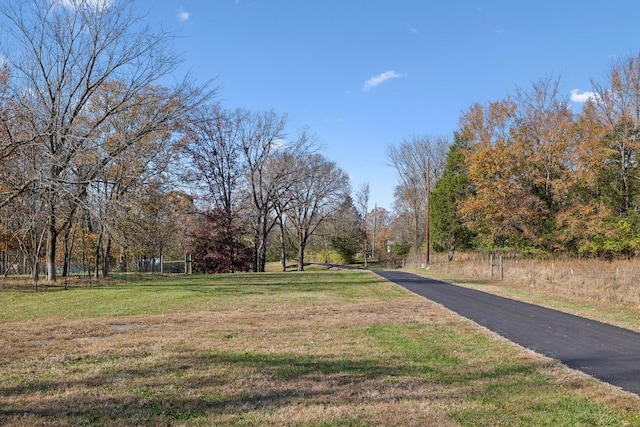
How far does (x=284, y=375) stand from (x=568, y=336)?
5.57 metres

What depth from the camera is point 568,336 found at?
26.1 feet

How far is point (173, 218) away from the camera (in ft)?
113

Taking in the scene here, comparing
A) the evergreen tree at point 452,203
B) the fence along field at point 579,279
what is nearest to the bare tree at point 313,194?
the evergreen tree at point 452,203

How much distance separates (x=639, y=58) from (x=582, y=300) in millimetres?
19696

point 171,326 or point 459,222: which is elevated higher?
point 459,222

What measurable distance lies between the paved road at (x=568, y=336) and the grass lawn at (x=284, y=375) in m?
0.44

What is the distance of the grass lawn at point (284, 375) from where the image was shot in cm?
408

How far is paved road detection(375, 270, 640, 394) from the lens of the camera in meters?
5.80

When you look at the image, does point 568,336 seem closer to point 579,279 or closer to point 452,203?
point 579,279

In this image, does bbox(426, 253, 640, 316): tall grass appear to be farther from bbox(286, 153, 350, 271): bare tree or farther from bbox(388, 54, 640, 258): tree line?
bbox(286, 153, 350, 271): bare tree

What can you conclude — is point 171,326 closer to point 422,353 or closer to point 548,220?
point 422,353

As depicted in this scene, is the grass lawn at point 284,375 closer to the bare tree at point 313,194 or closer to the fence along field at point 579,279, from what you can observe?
the fence along field at point 579,279

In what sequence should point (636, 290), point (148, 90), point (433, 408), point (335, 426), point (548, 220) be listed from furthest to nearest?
point (548, 220) → point (148, 90) → point (636, 290) → point (433, 408) → point (335, 426)

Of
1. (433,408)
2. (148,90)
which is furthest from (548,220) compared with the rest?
(433,408)
